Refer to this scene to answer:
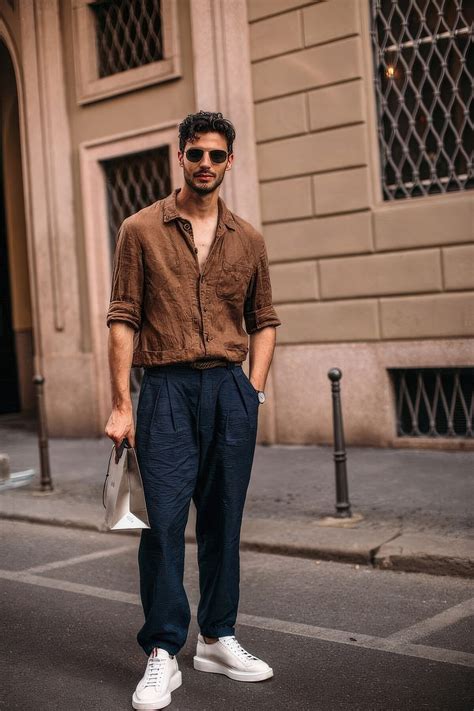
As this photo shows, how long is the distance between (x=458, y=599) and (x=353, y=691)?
1.57 meters

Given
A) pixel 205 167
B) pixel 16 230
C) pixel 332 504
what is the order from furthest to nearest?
pixel 16 230, pixel 332 504, pixel 205 167

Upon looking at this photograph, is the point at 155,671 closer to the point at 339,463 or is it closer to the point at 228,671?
the point at 228,671

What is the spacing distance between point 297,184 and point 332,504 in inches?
165

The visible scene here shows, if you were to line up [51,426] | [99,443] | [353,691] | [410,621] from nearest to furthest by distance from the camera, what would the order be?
[353,691]
[410,621]
[99,443]
[51,426]

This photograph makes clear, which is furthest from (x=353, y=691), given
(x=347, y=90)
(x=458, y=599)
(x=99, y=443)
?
(x=99, y=443)

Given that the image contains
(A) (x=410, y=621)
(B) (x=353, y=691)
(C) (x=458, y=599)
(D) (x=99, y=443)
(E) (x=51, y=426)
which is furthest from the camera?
(E) (x=51, y=426)

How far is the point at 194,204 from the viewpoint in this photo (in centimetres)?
404

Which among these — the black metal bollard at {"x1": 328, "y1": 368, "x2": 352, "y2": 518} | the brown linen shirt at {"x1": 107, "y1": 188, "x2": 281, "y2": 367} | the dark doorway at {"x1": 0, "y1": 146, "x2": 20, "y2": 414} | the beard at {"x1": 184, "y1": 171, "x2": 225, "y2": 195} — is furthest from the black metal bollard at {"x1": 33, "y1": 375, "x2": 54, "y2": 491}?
the dark doorway at {"x1": 0, "y1": 146, "x2": 20, "y2": 414}

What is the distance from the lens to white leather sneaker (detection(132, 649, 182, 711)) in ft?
12.5

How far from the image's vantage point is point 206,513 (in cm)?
414

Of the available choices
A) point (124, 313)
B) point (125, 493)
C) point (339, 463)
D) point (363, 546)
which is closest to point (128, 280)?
point (124, 313)

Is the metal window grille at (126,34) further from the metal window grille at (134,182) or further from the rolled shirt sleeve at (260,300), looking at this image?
the rolled shirt sleeve at (260,300)

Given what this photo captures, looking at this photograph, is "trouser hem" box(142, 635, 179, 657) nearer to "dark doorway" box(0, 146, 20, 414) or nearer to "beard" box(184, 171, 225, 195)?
"beard" box(184, 171, 225, 195)

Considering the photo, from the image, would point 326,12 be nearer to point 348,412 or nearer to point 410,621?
point 348,412
